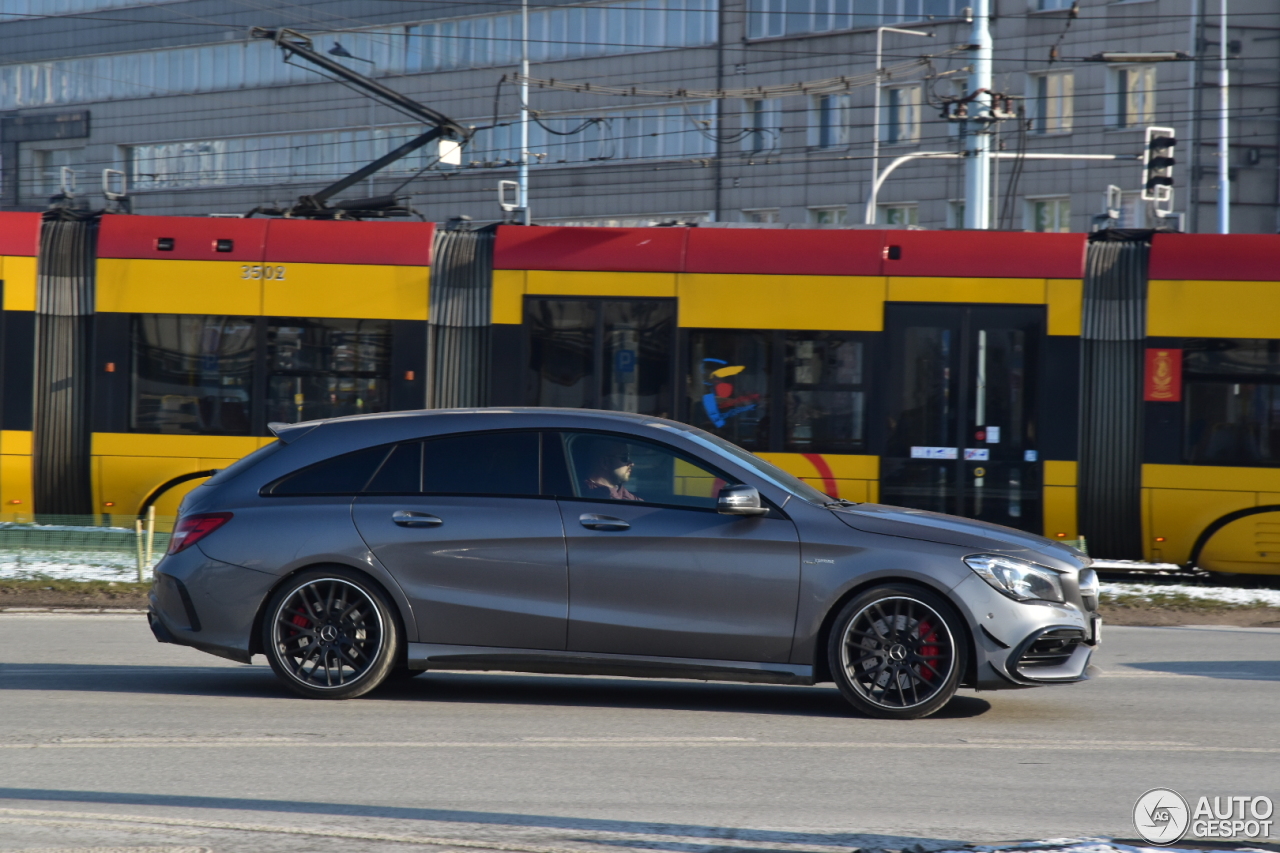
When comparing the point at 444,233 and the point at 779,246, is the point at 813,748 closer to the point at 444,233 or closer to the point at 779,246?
the point at 779,246

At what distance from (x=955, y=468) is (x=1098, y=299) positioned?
223 centimetres

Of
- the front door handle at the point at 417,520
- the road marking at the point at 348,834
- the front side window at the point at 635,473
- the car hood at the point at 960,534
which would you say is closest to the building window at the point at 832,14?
the car hood at the point at 960,534

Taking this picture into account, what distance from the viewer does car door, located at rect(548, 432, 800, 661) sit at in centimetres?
724

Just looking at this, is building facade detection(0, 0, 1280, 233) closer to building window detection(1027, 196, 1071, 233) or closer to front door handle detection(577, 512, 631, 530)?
building window detection(1027, 196, 1071, 233)

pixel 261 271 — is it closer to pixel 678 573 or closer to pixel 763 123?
pixel 678 573

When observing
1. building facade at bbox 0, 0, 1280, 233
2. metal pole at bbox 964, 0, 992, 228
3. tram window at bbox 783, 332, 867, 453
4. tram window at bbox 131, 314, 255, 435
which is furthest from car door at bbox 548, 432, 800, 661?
building facade at bbox 0, 0, 1280, 233

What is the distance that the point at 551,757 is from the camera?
634 cm

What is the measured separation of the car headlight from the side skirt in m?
0.99

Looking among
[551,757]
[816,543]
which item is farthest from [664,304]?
[551,757]

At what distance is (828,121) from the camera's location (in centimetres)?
4519

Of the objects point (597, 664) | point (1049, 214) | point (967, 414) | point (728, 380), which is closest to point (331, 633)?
point (597, 664)

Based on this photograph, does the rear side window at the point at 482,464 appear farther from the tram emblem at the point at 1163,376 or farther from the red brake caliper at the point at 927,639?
the tram emblem at the point at 1163,376

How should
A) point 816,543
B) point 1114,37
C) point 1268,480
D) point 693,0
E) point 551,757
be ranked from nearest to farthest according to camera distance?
point 551,757 → point 816,543 → point 1268,480 → point 1114,37 → point 693,0

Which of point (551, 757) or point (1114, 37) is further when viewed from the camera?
point (1114, 37)
